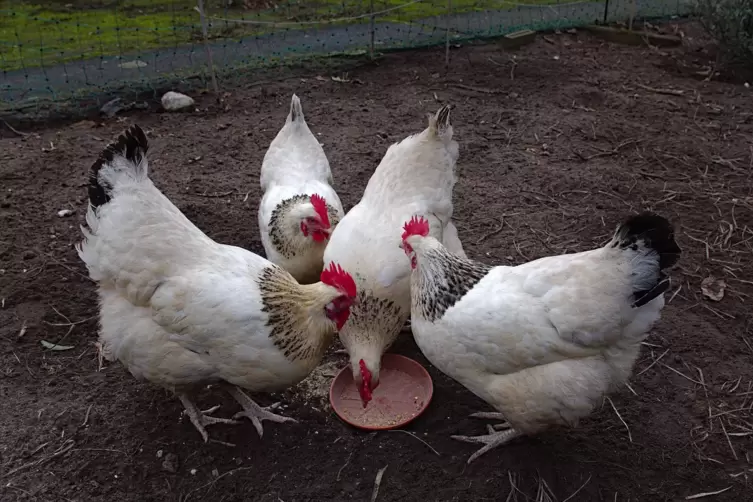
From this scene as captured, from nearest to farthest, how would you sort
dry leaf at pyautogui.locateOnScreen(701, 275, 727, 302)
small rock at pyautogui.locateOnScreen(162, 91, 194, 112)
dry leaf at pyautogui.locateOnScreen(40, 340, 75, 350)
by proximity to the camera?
dry leaf at pyautogui.locateOnScreen(40, 340, 75, 350), dry leaf at pyautogui.locateOnScreen(701, 275, 727, 302), small rock at pyautogui.locateOnScreen(162, 91, 194, 112)

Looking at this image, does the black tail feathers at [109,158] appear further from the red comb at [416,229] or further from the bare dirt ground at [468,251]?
the red comb at [416,229]

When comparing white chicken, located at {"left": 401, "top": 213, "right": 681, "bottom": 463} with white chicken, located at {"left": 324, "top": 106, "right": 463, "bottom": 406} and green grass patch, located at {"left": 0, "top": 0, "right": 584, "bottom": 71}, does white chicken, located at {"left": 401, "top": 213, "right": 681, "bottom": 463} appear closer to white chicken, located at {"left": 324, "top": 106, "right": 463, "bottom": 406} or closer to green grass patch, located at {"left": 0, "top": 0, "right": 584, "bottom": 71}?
white chicken, located at {"left": 324, "top": 106, "right": 463, "bottom": 406}

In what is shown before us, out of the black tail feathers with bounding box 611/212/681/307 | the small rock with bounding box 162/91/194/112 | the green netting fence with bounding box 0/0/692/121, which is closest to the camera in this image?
the black tail feathers with bounding box 611/212/681/307

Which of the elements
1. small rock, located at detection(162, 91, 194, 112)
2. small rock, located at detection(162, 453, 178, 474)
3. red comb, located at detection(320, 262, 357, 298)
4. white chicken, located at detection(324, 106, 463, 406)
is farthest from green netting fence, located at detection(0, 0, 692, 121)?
small rock, located at detection(162, 453, 178, 474)

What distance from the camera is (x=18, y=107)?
548 cm

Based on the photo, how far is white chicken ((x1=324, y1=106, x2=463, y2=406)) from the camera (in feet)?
8.69

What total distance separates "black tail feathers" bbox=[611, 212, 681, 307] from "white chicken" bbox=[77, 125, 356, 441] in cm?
115

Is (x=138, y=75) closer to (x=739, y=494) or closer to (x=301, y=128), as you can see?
(x=301, y=128)

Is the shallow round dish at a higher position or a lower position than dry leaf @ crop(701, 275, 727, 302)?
lower

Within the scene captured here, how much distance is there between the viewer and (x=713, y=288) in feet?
11.2

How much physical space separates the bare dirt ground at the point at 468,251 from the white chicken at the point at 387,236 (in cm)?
42

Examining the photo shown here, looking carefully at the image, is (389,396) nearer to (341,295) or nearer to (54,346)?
(341,295)

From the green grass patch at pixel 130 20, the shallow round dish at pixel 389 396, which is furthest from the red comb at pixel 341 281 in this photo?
the green grass patch at pixel 130 20

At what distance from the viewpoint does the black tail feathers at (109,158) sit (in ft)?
8.13
